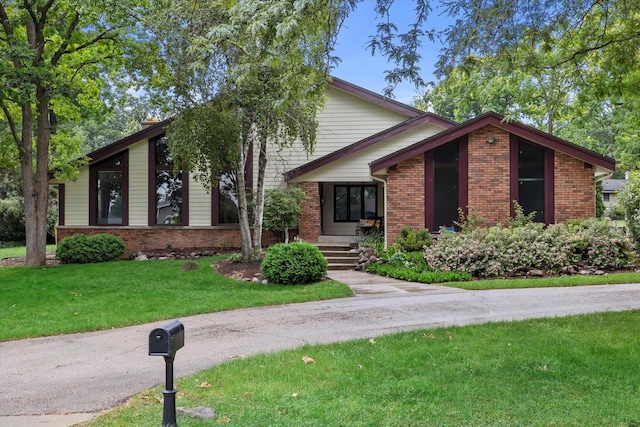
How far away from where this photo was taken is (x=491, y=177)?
13984 mm

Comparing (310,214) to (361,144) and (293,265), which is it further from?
(293,265)

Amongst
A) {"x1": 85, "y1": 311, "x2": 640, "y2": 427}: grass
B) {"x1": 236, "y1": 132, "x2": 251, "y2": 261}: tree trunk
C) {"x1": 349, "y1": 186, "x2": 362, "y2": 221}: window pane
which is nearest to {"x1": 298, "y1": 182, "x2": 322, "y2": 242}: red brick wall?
{"x1": 349, "y1": 186, "x2": 362, "y2": 221}: window pane

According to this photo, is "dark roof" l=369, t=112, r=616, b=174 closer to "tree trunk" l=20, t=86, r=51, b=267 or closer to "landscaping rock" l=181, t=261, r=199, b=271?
"landscaping rock" l=181, t=261, r=199, b=271

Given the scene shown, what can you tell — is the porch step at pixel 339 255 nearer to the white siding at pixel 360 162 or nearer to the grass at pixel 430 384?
the white siding at pixel 360 162

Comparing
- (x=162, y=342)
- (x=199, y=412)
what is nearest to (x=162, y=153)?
(x=199, y=412)

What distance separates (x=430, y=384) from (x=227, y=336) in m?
3.31

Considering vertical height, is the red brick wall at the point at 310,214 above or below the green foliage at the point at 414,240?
above

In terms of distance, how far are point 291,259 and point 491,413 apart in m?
7.35

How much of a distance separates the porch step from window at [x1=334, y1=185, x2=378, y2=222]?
3.06 m

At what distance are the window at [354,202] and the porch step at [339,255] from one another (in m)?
3.06

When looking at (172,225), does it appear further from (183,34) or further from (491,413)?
(491,413)

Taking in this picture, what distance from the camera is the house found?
13891 millimetres

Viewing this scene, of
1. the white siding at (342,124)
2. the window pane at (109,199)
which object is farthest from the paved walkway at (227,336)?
the window pane at (109,199)

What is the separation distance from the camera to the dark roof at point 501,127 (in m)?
13.5
